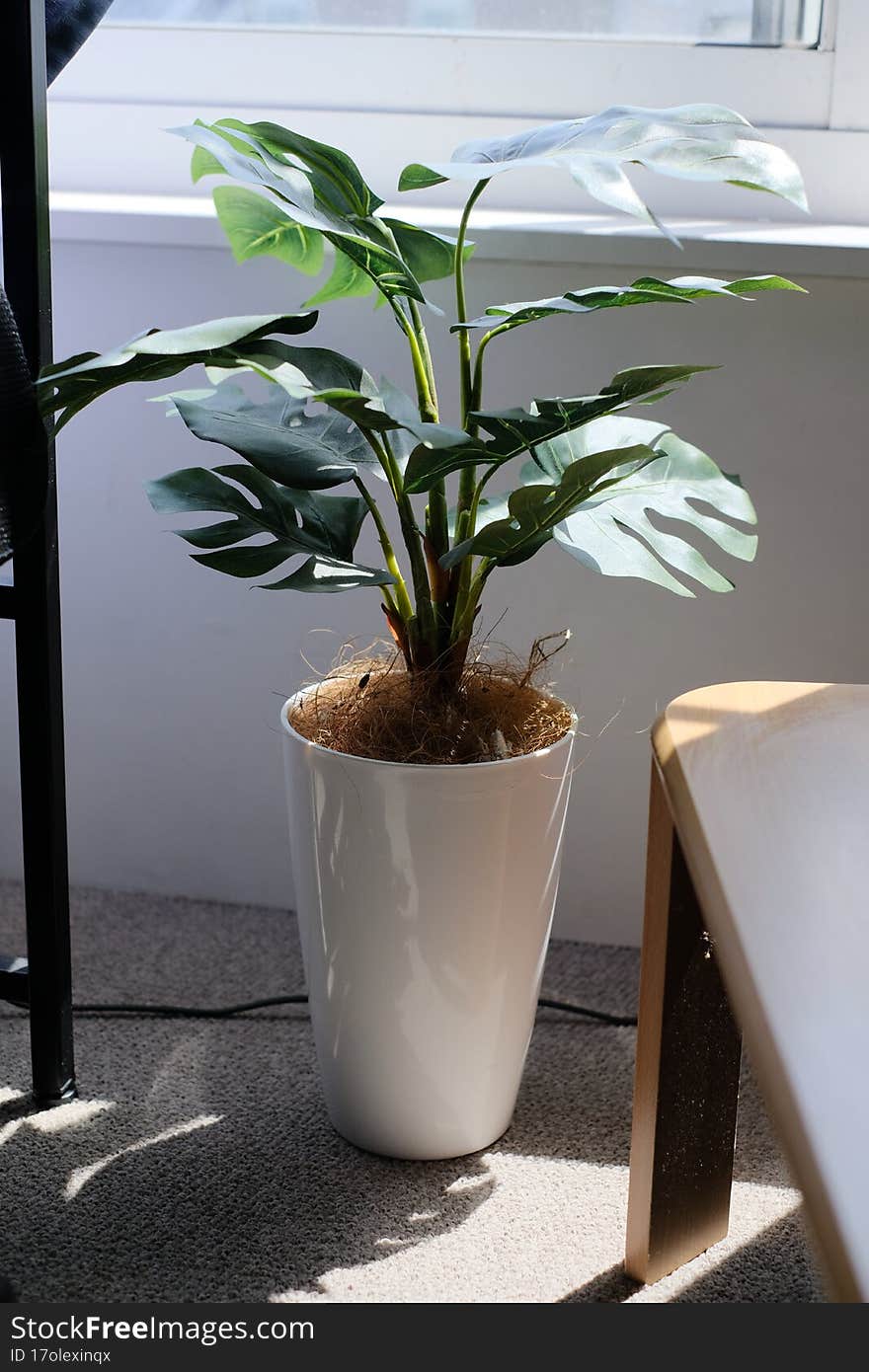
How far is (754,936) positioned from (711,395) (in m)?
0.84

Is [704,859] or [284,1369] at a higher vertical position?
[704,859]

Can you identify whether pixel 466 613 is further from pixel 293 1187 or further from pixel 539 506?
pixel 293 1187

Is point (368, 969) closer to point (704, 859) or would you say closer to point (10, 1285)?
point (10, 1285)

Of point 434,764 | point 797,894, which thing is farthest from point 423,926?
point 797,894

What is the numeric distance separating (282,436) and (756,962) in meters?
0.50

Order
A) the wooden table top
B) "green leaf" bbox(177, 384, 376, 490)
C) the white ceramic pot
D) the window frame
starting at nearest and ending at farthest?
the wooden table top → "green leaf" bbox(177, 384, 376, 490) → the white ceramic pot → the window frame

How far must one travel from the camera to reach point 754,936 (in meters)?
0.52

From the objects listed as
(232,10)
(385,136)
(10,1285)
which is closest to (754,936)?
(10,1285)

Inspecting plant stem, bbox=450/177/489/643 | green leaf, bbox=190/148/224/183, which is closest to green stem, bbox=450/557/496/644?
plant stem, bbox=450/177/489/643

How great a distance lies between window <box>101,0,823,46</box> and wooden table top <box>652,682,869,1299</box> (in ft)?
2.90

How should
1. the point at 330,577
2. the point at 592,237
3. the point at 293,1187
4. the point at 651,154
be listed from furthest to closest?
the point at 592,237, the point at 293,1187, the point at 330,577, the point at 651,154

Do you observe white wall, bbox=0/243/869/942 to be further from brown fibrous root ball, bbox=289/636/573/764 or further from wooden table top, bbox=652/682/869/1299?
wooden table top, bbox=652/682/869/1299

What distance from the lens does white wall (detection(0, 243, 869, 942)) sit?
125 centimetres

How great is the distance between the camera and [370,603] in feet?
4.45
